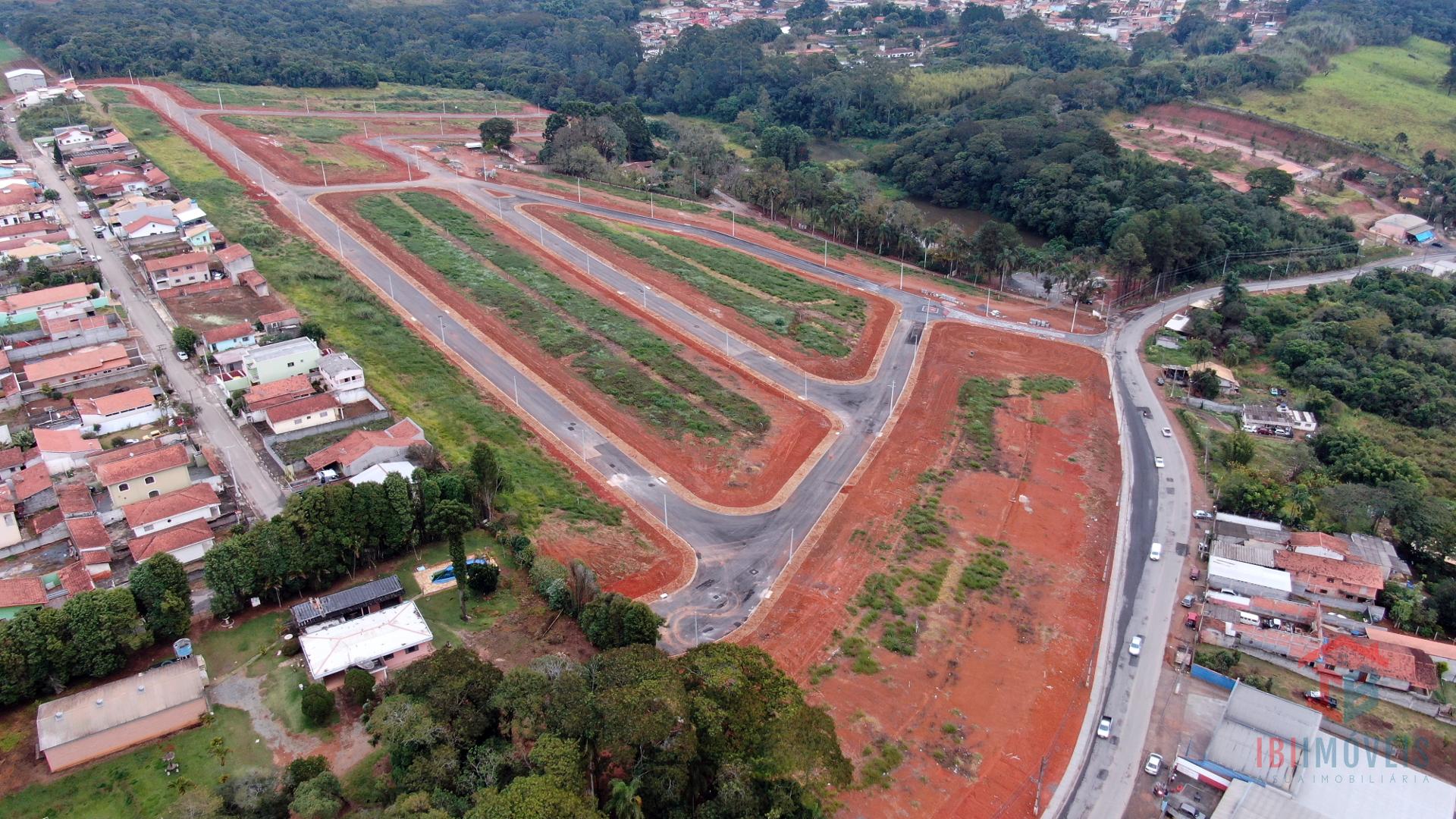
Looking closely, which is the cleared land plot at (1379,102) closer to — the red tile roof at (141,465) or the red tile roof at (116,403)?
the red tile roof at (141,465)

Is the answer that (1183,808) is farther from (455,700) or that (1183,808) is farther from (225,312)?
(225,312)

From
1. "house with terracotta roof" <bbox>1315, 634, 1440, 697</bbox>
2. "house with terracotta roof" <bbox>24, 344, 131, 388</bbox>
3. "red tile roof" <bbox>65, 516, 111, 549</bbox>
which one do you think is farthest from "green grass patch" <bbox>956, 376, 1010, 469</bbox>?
"house with terracotta roof" <bbox>24, 344, 131, 388</bbox>

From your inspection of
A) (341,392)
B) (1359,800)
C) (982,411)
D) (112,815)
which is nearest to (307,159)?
(341,392)

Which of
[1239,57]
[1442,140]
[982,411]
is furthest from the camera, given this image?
[1239,57]

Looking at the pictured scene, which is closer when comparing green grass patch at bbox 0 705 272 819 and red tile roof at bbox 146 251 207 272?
green grass patch at bbox 0 705 272 819

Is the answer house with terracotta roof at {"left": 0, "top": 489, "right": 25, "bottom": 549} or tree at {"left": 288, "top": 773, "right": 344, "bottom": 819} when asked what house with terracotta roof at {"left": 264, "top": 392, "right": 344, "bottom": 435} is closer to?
house with terracotta roof at {"left": 0, "top": 489, "right": 25, "bottom": 549}

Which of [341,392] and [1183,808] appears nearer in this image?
[1183,808]

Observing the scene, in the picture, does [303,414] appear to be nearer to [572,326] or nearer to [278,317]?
[278,317]
